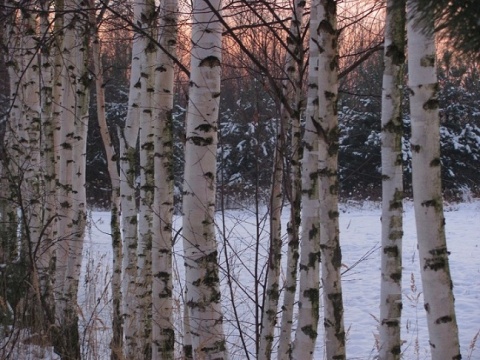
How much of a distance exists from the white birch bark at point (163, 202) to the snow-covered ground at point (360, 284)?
0.30 meters

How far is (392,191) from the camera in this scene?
2707 millimetres

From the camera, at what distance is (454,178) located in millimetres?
17000

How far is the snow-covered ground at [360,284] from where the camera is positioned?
16.0ft

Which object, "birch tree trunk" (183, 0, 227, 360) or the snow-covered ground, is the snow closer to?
the snow-covered ground

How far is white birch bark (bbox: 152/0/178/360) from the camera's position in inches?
155

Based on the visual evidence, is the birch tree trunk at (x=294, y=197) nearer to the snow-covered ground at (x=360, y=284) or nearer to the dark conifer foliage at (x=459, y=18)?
the snow-covered ground at (x=360, y=284)

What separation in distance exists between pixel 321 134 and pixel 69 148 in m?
3.21

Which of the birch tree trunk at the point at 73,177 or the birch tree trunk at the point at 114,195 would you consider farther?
the birch tree trunk at the point at 114,195

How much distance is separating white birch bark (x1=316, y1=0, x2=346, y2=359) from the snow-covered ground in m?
0.58

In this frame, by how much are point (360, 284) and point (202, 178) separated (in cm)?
640

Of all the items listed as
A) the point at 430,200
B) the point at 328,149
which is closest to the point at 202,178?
the point at 328,149

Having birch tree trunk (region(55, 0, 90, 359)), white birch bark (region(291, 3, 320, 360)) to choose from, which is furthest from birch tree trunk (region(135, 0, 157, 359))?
white birch bark (region(291, 3, 320, 360))

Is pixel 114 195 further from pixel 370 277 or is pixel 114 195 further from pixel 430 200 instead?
pixel 370 277

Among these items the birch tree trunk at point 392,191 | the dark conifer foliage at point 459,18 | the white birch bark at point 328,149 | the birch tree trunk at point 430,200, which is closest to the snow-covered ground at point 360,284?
the white birch bark at point 328,149
